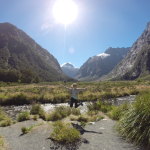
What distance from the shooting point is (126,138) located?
1041 centimetres

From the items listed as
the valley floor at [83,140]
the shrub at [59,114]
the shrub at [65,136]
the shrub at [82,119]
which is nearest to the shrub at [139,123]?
the valley floor at [83,140]

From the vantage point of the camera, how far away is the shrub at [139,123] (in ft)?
31.2

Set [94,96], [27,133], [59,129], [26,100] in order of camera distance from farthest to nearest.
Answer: [94,96] < [26,100] < [27,133] < [59,129]

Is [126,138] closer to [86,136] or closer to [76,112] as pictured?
[86,136]

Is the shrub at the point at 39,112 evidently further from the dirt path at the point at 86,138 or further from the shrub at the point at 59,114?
the dirt path at the point at 86,138

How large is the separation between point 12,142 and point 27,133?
4.43 feet

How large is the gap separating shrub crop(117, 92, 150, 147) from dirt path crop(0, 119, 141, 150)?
40 cm

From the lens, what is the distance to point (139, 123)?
9.85m

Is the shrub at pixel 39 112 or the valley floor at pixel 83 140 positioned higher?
the shrub at pixel 39 112

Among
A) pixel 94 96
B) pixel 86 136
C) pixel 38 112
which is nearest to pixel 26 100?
pixel 94 96

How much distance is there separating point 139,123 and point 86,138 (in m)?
2.49

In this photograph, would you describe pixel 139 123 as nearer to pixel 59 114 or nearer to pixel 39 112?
pixel 59 114

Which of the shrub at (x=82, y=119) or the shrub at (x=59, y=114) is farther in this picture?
the shrub at (x=59, y=114)

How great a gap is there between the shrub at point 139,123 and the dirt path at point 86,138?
0.40 m
